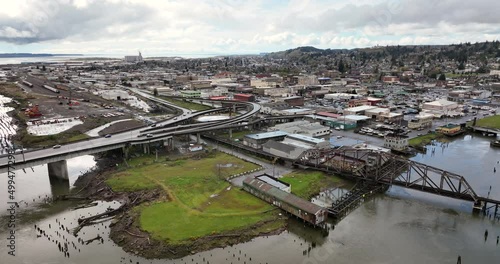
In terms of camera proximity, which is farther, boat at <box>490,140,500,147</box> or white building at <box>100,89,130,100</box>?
white building at <box>100,89,130,100</box>

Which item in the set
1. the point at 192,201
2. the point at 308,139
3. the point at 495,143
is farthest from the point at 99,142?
the point at 495,143

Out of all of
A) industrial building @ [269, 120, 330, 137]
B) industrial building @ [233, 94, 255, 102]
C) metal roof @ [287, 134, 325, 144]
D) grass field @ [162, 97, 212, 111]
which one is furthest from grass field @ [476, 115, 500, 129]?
grass field @ [162, 97, 212, 111]

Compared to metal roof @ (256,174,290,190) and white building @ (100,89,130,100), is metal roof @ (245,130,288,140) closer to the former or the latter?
metal roof @ (256,174,290,190)

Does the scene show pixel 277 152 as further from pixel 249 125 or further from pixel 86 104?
pixel 86 104

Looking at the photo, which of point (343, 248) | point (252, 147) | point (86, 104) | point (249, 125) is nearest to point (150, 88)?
point (86, 104)

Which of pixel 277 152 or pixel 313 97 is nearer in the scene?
pixel 277 152

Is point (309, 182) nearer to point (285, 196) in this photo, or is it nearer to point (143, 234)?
point (285, 196)
